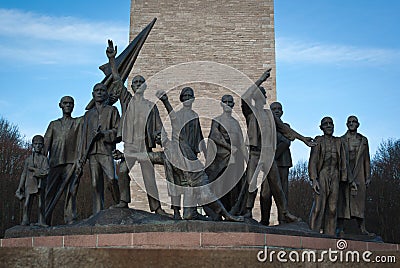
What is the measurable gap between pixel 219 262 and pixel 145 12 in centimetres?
2045

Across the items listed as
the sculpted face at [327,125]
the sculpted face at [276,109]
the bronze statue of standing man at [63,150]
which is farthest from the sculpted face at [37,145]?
the sculpted face at [327,125]

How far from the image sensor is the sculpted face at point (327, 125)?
1003cm

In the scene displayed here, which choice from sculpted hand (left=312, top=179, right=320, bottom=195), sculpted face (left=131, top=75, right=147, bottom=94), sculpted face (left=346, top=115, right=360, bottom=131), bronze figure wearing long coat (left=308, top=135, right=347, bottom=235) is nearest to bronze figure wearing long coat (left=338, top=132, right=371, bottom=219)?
sculpted face (left=346, top=115, right=360, bottom=131)

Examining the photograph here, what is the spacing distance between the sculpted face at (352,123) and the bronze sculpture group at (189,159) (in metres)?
0.02

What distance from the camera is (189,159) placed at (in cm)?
815

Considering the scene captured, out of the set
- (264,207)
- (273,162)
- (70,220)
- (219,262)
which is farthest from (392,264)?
(70,220)

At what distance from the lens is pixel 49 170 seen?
30.8ft

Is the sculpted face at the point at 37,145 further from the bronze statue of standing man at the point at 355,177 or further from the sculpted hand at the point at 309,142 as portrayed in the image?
the bronze statue of standing man at the point at 355,177

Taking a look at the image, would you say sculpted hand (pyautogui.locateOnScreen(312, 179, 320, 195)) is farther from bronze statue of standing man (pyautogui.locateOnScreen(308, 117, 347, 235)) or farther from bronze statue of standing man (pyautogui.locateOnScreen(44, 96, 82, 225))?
bronze statue of standing man (pyautogui.locateOnScreen(44, 96, 82, 225))

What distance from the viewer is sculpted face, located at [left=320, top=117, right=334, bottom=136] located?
1003cm

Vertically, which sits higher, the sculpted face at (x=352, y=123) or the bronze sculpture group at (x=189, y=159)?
the sculpted face at (x=352, y=123)

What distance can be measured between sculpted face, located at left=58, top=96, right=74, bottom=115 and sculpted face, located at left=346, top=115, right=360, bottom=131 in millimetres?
4925

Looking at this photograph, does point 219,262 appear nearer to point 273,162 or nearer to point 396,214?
point 273,162

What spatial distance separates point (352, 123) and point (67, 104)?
505 centimetres
